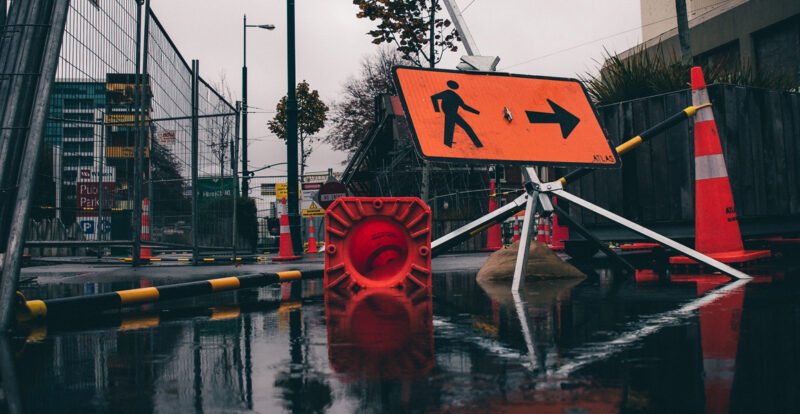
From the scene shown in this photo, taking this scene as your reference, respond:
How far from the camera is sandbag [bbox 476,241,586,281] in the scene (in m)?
7.90

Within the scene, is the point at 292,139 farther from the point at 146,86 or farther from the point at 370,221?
the point at 370,221

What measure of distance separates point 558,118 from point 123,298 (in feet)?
14.9

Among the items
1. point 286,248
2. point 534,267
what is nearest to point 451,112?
point 534,267

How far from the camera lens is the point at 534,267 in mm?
7902

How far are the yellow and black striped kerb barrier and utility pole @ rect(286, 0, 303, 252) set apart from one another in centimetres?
885

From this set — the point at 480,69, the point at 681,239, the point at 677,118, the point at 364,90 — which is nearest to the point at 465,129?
the point at 480,69

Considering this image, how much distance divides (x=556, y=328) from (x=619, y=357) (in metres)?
0.97

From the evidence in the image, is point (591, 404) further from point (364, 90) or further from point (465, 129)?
point (364, 90)

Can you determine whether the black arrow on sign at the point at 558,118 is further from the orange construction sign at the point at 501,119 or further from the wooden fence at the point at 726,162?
the wooden fence at the point at 726,162

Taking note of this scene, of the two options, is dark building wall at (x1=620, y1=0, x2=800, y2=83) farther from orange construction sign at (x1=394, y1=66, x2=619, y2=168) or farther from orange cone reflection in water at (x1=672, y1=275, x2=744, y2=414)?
orange cone reflection in water at (x1=672, y1=275, x2=744, y2=414)

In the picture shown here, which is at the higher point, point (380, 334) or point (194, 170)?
point (194, 170)

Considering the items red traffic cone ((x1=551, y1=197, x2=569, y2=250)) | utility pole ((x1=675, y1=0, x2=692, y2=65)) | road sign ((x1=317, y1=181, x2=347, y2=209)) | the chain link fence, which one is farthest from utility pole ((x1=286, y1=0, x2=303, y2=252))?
utility pole ((x1=675, y1=0, x2=692, y2=65))

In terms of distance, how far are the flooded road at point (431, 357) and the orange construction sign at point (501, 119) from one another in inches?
61.2

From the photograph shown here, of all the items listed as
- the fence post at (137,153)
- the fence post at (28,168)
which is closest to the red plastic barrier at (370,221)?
the fence post at (28,168)
